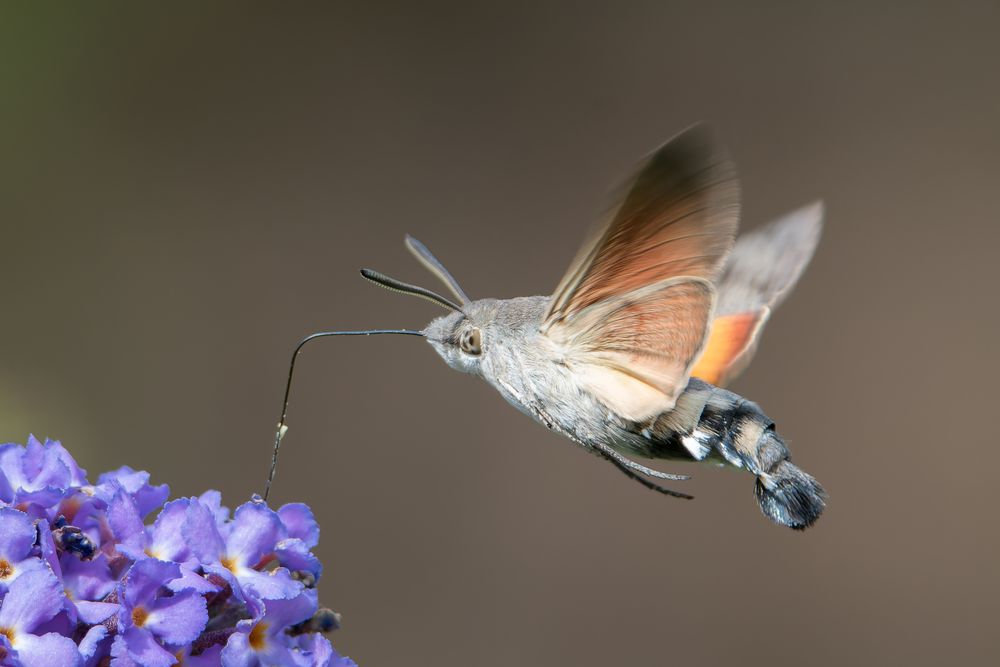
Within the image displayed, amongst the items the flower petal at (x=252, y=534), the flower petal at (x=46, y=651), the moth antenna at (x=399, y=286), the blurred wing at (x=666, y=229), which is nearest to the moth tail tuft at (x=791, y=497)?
the blurred wing at (x=666, y=229)

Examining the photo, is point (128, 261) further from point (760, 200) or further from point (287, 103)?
point (760, 200)

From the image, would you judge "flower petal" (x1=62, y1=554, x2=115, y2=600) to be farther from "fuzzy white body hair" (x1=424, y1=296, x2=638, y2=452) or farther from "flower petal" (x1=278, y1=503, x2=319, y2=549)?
"fuzzy white body hair" (x1=424, y1=296, x2=638, y2=452)

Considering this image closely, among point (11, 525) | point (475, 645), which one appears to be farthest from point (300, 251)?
point (11, 525)

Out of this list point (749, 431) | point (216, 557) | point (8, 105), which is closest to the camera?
point (216, 557)

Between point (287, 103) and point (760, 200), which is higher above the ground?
point (760, 200)

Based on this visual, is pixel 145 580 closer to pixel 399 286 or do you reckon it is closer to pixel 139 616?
pixel 139 616

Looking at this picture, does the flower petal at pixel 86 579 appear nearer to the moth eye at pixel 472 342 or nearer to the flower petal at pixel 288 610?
the flower petal at pixel 288 610
